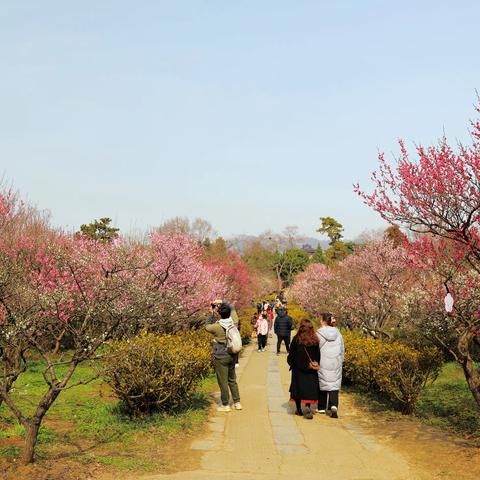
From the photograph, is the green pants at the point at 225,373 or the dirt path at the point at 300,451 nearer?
the dirt path at the point at 300,451

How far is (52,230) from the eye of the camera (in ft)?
70.7

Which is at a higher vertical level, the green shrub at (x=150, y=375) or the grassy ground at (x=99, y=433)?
the green shrub at (x=150, y=375)

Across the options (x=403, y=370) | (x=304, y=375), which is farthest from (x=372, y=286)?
(x=304, y=375)

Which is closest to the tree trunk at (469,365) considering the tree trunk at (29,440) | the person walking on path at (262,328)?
the tree trunk at (29,440)

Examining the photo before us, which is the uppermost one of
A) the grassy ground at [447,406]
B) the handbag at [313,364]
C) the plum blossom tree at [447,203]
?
the plum blossom tree at [447,203]

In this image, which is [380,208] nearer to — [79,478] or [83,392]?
[79,478]

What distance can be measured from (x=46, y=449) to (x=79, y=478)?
1300mm

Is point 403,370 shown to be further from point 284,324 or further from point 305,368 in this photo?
point 284,324

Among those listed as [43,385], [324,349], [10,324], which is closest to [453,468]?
[324,349]

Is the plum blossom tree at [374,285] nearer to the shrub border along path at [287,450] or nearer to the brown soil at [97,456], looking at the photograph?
the shrub border along path at [287,450]

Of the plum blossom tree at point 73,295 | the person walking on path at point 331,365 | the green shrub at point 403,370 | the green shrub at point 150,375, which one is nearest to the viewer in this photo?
the plum blossom tree at point 73,295

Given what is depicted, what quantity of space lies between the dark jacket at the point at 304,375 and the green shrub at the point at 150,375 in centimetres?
177

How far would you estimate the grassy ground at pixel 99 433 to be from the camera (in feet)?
19.9

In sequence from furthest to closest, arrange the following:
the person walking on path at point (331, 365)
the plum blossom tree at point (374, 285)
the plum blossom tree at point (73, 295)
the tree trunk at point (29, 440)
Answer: the plum blossom tree at point (374, 285) < the person walking on path at point (331, 365) < the plum blossom tree at point (73, 295) < the tree trunk at point (29, 440)
